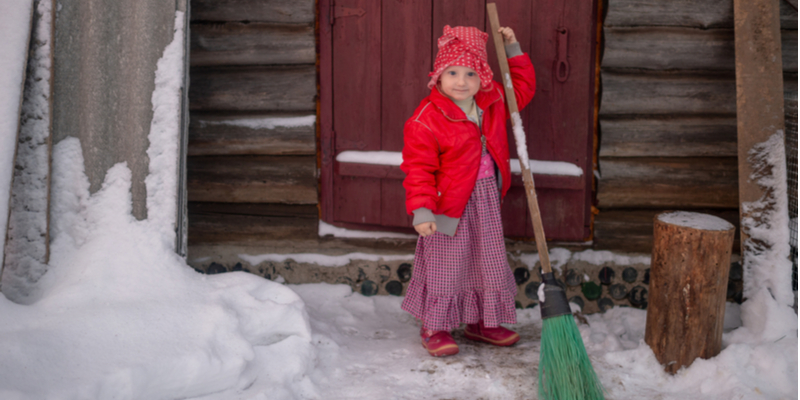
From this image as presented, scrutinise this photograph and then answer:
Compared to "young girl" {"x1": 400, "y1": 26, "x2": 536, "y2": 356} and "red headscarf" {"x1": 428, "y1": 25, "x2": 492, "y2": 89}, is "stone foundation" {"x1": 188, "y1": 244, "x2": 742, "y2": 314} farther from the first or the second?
"red headscarf" {"x1": 428, "y1": 25, "x2": 492, "y2": 89}

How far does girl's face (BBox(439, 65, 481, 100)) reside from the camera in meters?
2.37

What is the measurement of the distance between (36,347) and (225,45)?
1.74 meters

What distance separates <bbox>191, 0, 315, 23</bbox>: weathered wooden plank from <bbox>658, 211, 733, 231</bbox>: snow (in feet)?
6.62

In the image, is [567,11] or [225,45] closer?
[567,11]

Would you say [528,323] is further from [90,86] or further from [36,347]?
[90,86]

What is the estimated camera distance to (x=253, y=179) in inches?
124

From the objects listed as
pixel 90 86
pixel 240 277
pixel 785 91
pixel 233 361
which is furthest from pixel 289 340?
pixel 785 91

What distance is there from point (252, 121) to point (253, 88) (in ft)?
0.60

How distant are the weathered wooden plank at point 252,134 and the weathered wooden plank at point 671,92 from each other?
1618mm

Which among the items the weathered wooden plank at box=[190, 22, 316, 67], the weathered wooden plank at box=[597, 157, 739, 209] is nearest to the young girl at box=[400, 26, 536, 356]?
the weathered wooden plank at box=[597, 157, 739, 209]

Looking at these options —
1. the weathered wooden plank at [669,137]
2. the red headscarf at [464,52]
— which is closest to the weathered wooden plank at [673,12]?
the weathered wooden plank at [669,137]

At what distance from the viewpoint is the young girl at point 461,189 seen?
2.38 metres

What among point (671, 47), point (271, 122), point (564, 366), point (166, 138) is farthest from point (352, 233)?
point (671, 47)

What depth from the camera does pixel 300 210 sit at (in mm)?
3197
